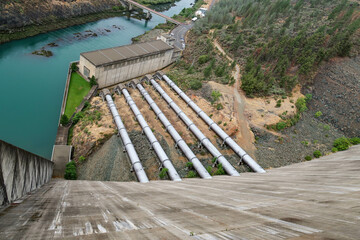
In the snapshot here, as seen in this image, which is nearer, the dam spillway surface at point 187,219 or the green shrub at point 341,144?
the dam spillway surface at point 187,219

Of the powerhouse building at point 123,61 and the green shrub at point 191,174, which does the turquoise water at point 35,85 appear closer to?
the powerhouse building at point 123,61

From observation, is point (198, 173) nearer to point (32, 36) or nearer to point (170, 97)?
point (170, 97)

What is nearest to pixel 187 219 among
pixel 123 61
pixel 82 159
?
pixel 82 159

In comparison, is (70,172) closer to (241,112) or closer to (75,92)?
(75,92)

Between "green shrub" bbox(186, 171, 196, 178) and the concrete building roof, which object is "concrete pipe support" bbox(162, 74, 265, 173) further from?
the concrete building roof

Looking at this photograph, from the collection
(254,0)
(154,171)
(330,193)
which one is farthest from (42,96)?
(254,0)

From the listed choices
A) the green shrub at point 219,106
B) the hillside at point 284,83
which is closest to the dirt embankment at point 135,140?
the green shrub at point 219,106

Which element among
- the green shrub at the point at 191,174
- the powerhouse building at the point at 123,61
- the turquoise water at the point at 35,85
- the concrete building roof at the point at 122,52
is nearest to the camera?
the green shrub at the point at 191,174
